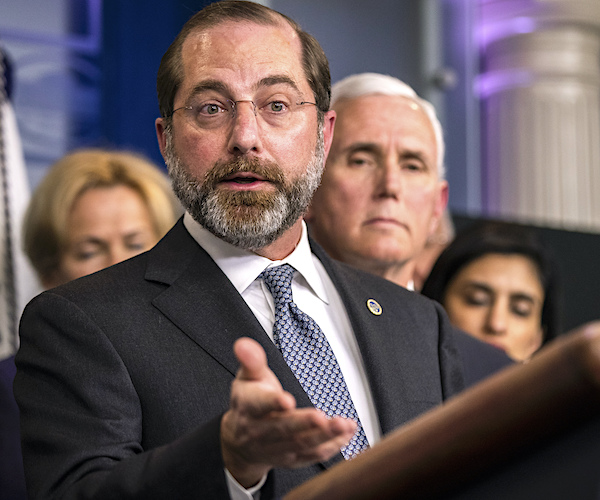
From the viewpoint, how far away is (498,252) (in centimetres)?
300

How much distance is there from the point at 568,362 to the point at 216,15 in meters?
1.17

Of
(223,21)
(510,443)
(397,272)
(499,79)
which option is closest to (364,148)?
(397,272)

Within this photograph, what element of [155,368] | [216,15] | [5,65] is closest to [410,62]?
[5,65]

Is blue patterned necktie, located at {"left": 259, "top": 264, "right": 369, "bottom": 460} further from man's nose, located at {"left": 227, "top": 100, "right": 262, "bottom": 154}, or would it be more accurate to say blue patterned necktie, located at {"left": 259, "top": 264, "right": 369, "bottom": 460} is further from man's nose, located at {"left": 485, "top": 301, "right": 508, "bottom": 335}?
man's nose, located at {"left": 485, "top": 301, "right": 508, "bottom": 335}

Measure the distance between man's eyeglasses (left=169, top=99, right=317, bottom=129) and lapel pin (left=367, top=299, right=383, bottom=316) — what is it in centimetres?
37

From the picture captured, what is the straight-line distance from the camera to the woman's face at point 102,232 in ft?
8.56

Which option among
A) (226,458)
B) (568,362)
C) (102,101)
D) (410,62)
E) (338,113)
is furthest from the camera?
(410,62)

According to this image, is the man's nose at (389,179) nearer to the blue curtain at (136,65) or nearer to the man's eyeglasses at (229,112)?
the man's eyeglasses at (229,112)

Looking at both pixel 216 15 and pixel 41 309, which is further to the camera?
pixel 216 15

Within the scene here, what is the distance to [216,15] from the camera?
161cm

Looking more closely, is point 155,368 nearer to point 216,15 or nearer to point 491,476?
point 216,15

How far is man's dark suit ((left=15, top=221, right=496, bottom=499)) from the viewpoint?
1.11 m

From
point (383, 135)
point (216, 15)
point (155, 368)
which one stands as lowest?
point (155, 368)

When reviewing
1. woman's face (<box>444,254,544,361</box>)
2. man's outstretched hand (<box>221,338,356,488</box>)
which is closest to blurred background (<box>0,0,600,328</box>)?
woman's face (<box>444,254,544,361</box>)
